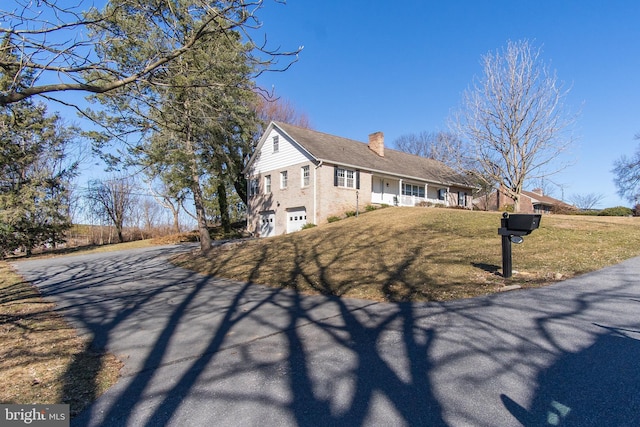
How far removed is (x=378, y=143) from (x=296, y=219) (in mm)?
9746

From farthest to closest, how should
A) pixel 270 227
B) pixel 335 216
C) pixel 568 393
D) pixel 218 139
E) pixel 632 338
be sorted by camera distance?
pixel 270 227 < pixel 335 216 < pixel 218 139 < pixel 632 338 < pixel 568 393

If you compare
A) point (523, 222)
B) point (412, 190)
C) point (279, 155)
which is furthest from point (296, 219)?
point (523, 222)

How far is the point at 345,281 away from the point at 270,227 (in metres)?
17.0

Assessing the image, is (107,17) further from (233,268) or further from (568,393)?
(233,268)

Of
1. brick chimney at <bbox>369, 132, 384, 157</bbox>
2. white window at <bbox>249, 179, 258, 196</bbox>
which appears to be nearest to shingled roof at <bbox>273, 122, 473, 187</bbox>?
brick chimney at <bbox>369, 132, 384, 157</bbox>

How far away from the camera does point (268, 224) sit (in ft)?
80.0

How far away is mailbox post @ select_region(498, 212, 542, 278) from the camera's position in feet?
21.2

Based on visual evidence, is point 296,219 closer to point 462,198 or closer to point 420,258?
point 420,258

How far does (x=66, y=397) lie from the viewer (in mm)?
3090

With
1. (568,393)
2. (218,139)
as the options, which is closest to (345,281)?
(568,393)

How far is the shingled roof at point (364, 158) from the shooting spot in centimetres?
2198
